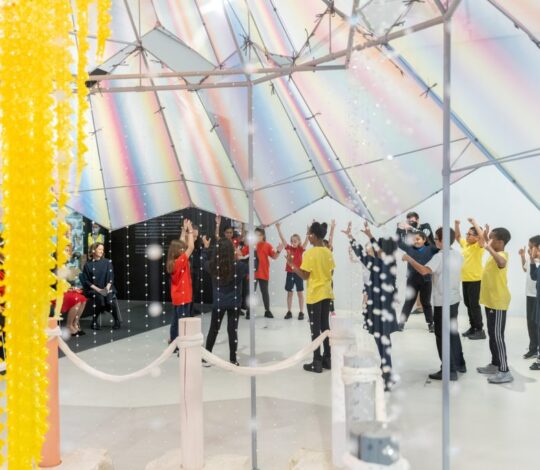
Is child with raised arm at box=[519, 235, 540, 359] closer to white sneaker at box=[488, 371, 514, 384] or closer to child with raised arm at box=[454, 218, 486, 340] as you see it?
child with raised arm at box=[454, 218, 486, 340]

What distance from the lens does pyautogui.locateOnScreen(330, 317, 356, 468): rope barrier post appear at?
9.39 feet

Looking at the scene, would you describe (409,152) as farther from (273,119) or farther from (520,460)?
(520,460)

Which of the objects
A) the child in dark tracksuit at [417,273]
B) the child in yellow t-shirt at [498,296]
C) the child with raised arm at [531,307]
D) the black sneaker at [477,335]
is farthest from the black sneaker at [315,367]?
the black sneaker at [477,335]

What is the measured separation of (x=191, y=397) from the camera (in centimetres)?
302

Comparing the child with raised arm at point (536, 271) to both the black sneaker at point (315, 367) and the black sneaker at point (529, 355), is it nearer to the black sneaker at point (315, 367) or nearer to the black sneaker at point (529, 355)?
the black sneaker at point (529, 355)

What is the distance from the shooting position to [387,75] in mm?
3924

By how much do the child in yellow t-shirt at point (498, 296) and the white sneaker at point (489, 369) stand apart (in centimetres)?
15

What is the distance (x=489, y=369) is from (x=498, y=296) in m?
0.82

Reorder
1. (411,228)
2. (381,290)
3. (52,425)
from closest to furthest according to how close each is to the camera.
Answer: (52,425) < (381,290) < (411,228)

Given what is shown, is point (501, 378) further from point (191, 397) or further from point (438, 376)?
point (191, 397)

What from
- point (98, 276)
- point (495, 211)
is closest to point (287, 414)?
point (98, 276)

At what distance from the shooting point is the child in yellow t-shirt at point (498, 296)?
4773mm

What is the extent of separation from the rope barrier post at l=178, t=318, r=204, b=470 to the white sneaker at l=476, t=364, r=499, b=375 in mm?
3139

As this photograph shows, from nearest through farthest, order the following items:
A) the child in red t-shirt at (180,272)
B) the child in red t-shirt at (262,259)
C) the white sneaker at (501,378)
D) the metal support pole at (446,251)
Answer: the metal support pole at (446,251) < the white sneaker at (501,378) < the child in red t-shirt at (180,272) < the child in red t-shirt at (262,259)
